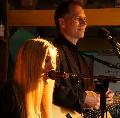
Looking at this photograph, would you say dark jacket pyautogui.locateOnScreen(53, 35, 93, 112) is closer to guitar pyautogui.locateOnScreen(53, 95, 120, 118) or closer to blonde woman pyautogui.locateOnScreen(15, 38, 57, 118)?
guitar pyautogui.locateOnScreen(53, 95, 120, 118)

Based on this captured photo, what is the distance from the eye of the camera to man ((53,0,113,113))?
85.4 inches

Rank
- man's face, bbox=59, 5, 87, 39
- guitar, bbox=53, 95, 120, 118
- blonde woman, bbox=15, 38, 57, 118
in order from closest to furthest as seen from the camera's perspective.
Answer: blonde woman, bbox=15, 38, 57, 118, guitar, bbox=53, 95, 120, 118, man's face, bbox=59, 5, 87, 39

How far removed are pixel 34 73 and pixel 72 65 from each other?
23.1 inches

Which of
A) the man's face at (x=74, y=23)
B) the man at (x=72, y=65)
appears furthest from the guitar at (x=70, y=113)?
the man's face at (x=74, y=23)

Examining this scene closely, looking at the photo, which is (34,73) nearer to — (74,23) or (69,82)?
(69,82)

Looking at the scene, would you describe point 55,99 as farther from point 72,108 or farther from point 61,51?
point 61,51

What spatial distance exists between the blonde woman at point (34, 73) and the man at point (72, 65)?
10.5 inches

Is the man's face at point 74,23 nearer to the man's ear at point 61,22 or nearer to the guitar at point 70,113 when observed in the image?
the man's ear at point 61,22

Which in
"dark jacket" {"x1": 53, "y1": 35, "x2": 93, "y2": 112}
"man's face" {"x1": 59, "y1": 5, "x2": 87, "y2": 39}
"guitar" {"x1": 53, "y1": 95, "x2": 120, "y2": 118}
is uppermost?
"man's face" {"x1": 59, "y1": 5, "x2": 87, "y2": 39}

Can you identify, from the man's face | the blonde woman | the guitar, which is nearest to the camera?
the blonde woman

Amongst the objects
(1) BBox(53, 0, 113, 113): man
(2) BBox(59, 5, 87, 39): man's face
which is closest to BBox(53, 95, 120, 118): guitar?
(1) BBox(53, 0, 113, 113): man

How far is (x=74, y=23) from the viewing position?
2428 mm

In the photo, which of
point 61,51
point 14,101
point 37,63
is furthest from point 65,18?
point 14,101

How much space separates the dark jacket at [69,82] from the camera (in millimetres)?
2172
